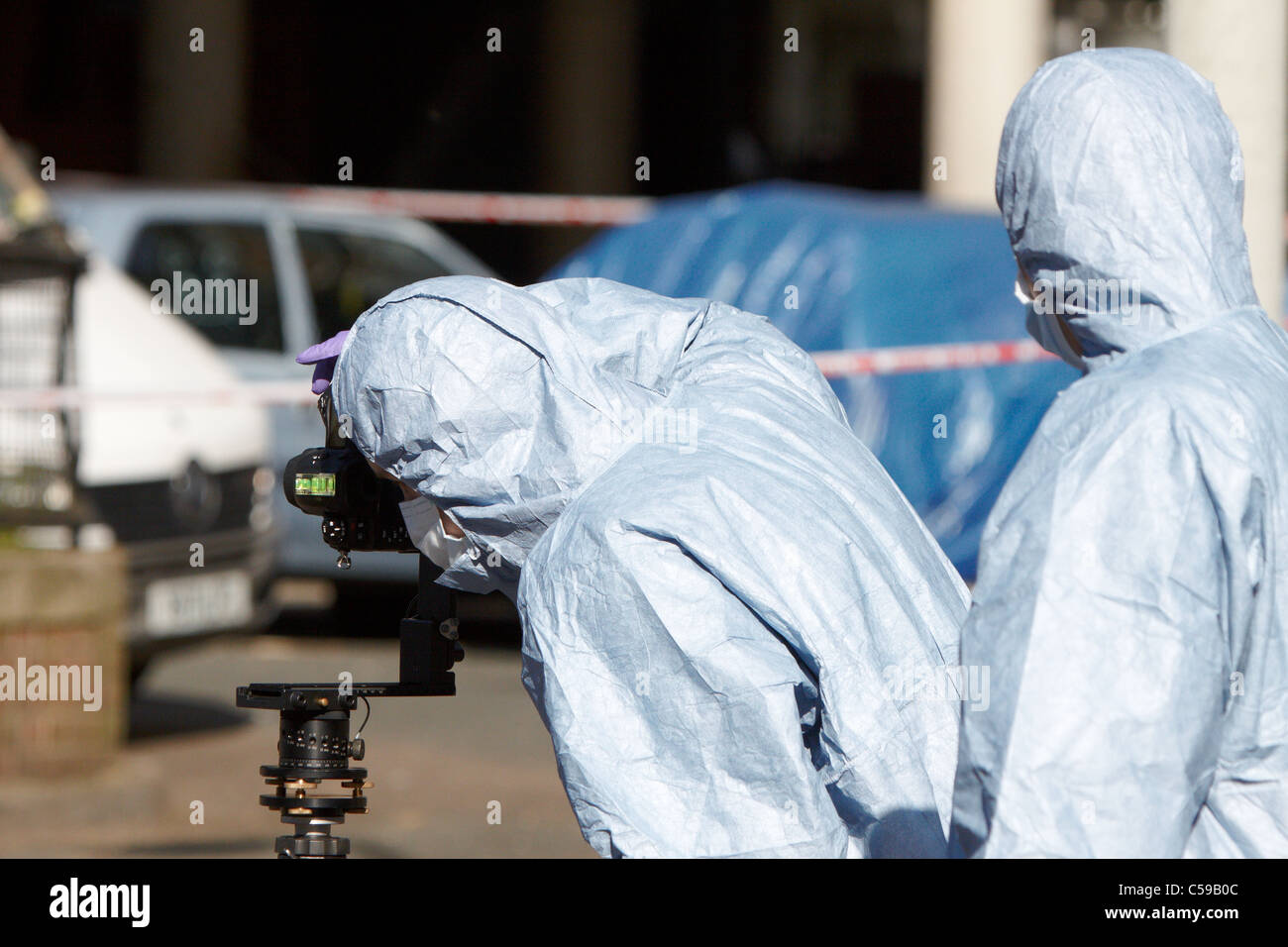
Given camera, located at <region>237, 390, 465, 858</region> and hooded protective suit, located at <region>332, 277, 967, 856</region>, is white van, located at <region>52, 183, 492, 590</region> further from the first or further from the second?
hooded protective suit, located at <region>332, 277, 967, 856</region>

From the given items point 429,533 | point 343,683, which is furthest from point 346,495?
point 343,683

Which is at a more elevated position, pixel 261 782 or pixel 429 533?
pixel 429 533

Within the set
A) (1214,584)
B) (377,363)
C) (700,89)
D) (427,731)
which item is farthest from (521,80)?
(1214,584)

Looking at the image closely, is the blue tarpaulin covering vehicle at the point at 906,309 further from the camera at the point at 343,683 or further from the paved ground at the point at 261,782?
the camera at the point at 343,683

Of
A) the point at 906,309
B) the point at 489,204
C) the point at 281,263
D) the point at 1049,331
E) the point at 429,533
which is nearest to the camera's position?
the point at 1049,331

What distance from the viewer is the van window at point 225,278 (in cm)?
780

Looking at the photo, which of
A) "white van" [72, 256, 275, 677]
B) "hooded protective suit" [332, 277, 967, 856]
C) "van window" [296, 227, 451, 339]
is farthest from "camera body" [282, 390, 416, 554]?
"van window" [296, 227, 451, 339]

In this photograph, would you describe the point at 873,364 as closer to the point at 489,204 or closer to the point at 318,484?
the point at 318,484

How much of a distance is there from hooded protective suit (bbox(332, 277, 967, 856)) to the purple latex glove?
99mm

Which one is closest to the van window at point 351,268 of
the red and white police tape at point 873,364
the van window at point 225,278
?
the van window at point 225,278

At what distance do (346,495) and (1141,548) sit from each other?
1.30m

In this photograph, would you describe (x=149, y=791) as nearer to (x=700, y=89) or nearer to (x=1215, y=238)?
(x=1215, y=238)

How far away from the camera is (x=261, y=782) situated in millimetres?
6062
